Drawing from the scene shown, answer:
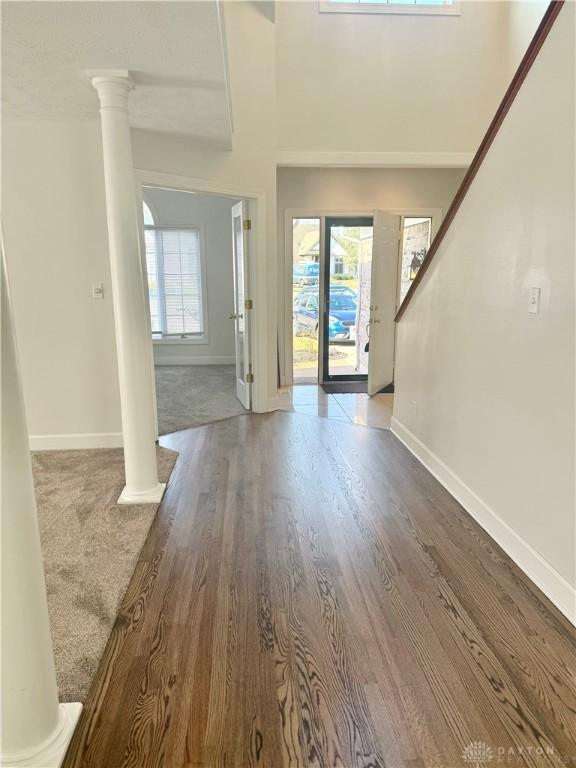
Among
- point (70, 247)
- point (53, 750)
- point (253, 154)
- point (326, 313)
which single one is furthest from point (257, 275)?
point (53, 750)

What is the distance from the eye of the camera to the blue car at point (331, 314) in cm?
654

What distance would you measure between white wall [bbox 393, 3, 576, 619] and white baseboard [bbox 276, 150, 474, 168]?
2466 millimetres

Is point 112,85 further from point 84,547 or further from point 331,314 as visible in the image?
point 331,314

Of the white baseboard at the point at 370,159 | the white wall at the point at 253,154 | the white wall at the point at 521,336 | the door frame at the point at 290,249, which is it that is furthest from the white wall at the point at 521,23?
the white wall at the point at 521,336

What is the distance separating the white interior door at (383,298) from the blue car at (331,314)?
2.40ft

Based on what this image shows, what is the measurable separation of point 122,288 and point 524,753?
265 cm

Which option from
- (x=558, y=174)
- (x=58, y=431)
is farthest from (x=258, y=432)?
(x=558, y=174)

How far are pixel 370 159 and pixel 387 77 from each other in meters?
0.83

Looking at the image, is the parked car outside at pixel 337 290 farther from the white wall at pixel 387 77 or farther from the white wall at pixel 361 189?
the white wall at pixel 387 77

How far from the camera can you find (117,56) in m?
2.18

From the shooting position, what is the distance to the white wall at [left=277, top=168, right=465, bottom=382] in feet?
20.0

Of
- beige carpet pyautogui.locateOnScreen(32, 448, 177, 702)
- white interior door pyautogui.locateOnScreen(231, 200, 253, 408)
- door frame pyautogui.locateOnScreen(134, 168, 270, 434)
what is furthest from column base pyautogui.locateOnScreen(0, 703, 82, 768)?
white interior door pyautogui.locateOnScreen(231, 200, 253, 408)

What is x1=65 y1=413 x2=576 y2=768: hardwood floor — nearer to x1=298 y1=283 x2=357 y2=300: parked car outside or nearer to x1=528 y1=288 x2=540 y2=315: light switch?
x1=528 y1=288 x2=540 y2=315: light switch

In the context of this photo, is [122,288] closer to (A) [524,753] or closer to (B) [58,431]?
(B) [58,431]
